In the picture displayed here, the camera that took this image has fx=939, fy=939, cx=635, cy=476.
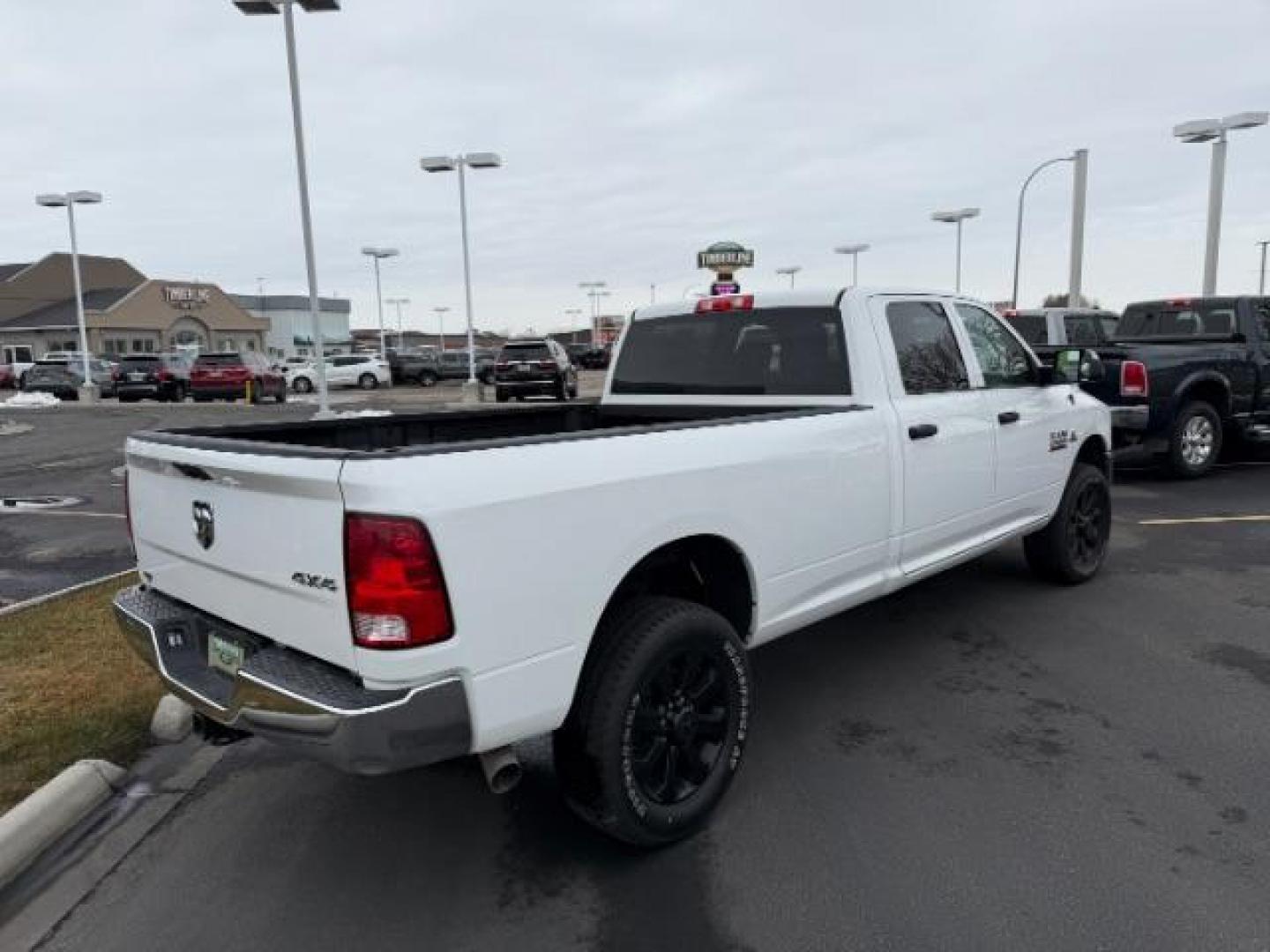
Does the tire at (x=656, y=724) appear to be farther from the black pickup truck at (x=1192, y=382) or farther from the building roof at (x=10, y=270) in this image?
the building roof at (x=10, y=270)

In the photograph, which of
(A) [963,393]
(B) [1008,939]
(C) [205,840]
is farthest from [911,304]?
(C) [205,840]

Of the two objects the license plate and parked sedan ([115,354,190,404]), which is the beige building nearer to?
parked sedan ([115,354,190,404])

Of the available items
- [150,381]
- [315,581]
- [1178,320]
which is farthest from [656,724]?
[150,381]

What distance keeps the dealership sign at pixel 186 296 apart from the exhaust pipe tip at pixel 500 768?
2813 inches

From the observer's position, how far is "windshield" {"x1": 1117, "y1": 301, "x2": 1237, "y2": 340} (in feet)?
35.1

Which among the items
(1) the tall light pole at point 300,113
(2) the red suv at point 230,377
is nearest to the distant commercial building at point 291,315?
(2) the red suv at point 230,377

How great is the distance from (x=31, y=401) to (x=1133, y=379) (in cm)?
3345

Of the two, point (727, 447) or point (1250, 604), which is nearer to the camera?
point (727, 447)

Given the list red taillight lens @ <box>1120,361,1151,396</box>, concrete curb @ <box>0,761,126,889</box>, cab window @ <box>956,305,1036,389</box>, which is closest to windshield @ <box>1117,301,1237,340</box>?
red taillight lens @ <box>1120,361,1151,396</box>

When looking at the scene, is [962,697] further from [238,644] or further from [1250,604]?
[238,644]

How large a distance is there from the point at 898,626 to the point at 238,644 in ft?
12.4

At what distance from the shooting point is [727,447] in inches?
130

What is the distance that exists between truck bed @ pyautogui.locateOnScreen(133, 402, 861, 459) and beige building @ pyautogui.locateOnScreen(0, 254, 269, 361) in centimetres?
5810

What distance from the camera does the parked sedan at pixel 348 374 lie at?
41.0 meters
